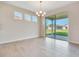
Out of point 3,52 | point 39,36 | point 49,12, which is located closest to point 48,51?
point 39,36

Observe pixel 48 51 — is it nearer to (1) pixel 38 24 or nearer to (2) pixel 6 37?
(1) pixel 38 24

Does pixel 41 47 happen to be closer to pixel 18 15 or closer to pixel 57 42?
pixel 57 42

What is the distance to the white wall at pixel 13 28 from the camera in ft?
7.47

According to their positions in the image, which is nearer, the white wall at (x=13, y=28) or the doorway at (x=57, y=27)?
the doorway at (x=57, y=27)

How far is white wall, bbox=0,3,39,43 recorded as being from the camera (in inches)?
89.6

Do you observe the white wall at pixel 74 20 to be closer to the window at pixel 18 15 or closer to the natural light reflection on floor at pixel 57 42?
the natural light reflection on floor at pixel 57 42

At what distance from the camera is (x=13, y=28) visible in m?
2.41

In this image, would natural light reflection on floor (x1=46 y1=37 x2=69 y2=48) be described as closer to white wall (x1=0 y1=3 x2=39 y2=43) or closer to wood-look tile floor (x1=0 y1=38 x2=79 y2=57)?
wood-look tile floor (x1=0 y1=38 x2=79 y2=57)

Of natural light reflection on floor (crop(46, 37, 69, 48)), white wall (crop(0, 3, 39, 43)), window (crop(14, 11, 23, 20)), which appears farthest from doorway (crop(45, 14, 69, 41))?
window (crop(14, 11, 23, 20))

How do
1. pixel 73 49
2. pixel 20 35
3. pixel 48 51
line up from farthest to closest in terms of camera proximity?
pixel 73 49 → pixel 48 51 → pixel 20 35

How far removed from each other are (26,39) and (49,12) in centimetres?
89

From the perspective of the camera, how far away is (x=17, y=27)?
231 centimetres

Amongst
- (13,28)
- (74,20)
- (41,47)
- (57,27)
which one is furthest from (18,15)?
(74,20)

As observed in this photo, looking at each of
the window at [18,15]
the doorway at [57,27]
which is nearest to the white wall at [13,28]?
the window at [18,15]
